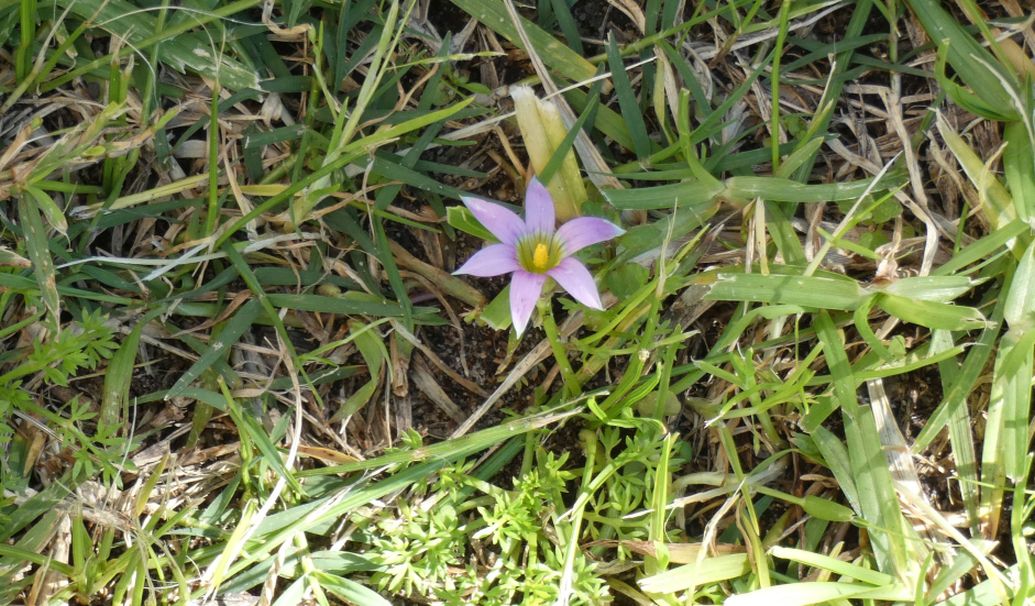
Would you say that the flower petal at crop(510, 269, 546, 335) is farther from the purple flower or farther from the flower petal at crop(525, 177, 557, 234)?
the flower petal at crop(525, 177, 557, 234)

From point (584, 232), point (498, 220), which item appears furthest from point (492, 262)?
point (584, 232)

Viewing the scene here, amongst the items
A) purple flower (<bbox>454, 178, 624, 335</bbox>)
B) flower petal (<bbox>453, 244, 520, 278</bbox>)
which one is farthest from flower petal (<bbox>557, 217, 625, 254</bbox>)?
flower petal (<bbox>453, 244, 520, 278</bbox>)

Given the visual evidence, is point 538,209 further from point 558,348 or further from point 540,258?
point 558,348

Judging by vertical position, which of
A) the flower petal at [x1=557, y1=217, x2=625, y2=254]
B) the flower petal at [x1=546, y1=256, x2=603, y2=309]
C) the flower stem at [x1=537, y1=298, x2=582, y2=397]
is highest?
the flower petal at [x1=557, y1=217, x2=625, y2=254]

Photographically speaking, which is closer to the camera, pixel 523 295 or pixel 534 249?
pixel 523 295

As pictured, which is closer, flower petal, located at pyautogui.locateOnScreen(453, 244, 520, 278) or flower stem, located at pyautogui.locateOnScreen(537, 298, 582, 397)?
flower petal, located at pyautogui.locateOnScreen(453, 244, 520, 278)

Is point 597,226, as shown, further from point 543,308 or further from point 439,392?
point 439,392

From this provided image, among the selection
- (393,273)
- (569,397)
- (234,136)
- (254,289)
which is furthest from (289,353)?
(569,397)
